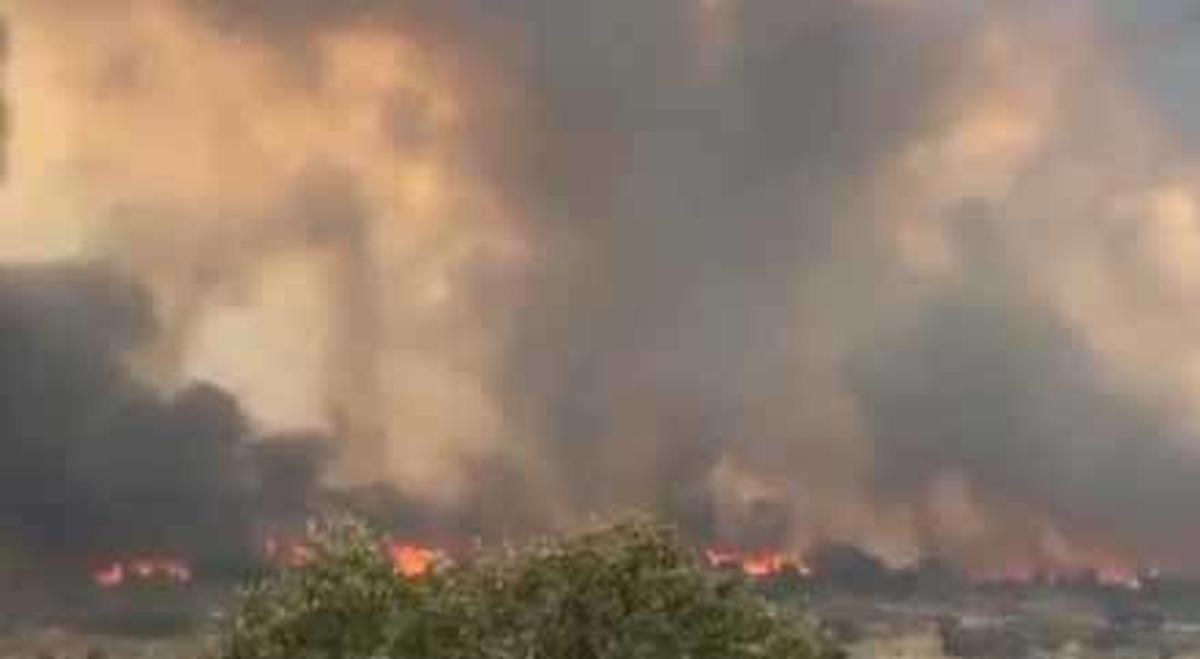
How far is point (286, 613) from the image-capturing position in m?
104

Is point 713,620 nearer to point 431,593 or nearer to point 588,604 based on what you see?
point 588,604

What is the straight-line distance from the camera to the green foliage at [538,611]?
10206 cm

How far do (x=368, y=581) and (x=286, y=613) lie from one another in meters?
4.49

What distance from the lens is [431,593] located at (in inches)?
4158

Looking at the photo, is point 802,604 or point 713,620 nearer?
point 713,620

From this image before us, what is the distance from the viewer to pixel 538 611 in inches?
4035

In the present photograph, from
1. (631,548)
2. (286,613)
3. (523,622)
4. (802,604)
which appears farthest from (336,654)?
(802,604)

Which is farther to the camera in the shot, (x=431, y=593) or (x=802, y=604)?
→ (x=802, y=604)

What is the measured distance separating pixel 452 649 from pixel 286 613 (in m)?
8.83

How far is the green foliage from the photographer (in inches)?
4018

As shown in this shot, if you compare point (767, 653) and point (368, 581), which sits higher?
point (368, 581)

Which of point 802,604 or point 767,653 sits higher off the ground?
point 802,604

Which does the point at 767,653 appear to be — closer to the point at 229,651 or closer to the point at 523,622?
the point at 523,622

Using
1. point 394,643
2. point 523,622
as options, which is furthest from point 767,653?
point 394,643
